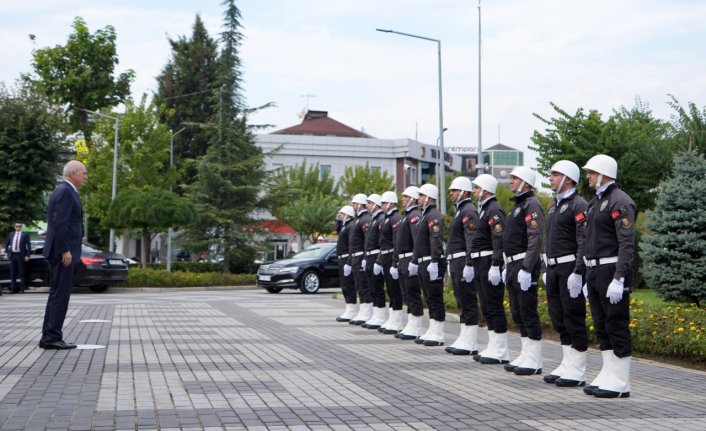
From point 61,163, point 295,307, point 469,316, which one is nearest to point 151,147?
point 61,163

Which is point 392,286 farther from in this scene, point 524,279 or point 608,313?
point 608,313

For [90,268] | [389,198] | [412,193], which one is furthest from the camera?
[90,268]

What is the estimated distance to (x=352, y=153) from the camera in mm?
82062

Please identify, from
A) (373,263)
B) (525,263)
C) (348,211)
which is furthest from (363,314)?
(525,263)

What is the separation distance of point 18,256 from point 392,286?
14.8m

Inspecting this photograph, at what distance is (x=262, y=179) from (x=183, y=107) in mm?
23274

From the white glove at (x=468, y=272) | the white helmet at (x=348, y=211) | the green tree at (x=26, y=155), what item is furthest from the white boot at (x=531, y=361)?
the green tree at (x=26, y=155)

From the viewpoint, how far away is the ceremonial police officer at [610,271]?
335 inches

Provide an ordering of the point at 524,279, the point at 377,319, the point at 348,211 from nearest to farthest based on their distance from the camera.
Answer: the point at 524,279
the point at 377,319
the point at 348,211

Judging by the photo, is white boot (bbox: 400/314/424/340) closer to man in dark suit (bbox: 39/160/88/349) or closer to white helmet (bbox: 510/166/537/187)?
white helmet (bbox: 510/166/537/187)

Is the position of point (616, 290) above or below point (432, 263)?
below

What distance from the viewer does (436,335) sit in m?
13.1

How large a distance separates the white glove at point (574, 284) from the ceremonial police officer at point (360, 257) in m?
7.32

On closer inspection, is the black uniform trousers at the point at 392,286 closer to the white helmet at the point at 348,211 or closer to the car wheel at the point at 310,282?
the white helmet at the point at 348,211
